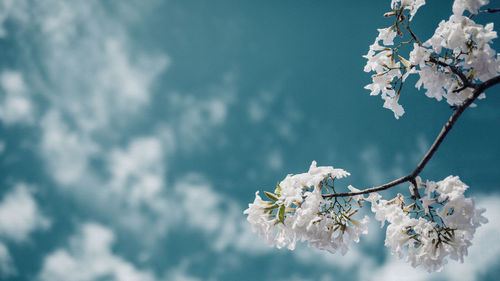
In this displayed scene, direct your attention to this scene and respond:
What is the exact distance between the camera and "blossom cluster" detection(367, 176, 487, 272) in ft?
10.7

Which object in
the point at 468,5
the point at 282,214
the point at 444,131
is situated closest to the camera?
the point at 444,131

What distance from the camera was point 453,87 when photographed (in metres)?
3.81

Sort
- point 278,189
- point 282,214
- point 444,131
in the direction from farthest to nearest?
point 278,189 → point 282,214 → point 444,131

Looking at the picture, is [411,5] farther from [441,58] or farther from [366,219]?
[366,219]

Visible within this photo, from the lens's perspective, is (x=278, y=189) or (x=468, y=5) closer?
(x=468, y=5)

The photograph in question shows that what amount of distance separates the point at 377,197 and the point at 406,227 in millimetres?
445

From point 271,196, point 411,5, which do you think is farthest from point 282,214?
point 411,5

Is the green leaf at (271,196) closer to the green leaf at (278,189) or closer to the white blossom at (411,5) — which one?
the green leaf at (278,189)

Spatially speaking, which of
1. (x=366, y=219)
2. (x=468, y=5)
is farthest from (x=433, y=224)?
(x=468, y=5)

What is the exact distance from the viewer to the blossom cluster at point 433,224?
326 centimetres

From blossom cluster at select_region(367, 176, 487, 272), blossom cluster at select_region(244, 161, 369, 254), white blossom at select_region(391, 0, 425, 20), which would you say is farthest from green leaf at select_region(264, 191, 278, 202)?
white blossom at select_region(391, 0, 425, 20)

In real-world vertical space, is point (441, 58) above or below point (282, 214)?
above

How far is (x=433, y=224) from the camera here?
342cm

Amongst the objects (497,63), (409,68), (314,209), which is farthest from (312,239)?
(497,63)
